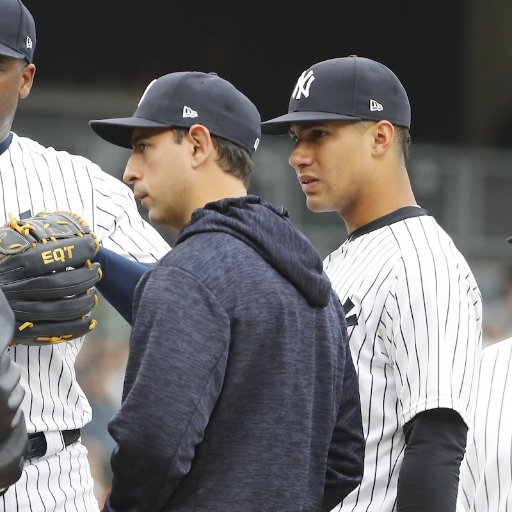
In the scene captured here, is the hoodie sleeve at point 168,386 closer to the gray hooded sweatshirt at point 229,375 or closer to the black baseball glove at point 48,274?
the gray hooded sweatshirt at point 229,375

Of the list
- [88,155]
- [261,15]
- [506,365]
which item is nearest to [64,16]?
[261,15]

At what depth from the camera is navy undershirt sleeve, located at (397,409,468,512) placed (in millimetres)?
2018

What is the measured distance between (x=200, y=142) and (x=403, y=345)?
20.6 inches

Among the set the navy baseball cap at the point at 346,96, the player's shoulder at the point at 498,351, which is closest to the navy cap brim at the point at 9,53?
the navy baseball cap at the point at 346,96

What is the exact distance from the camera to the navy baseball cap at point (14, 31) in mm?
2219

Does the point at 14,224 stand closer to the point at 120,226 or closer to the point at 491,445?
the point at 120,226

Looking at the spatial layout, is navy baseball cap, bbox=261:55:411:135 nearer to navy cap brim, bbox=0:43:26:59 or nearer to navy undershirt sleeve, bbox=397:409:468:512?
navy cap brim, bbox=0:43:26:59

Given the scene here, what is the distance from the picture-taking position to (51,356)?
2.13 m

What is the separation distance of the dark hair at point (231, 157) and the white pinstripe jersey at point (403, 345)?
39cm

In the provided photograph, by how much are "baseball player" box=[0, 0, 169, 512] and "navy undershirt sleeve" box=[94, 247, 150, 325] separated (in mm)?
154

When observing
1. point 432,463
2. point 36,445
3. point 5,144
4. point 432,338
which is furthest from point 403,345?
point 5,144

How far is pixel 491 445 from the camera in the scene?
227 centimetres

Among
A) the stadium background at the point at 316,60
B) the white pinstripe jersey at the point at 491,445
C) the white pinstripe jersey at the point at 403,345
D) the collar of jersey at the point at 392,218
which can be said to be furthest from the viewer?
the stadium background at the point at 316,60

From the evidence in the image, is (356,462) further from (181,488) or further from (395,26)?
(395,26)
